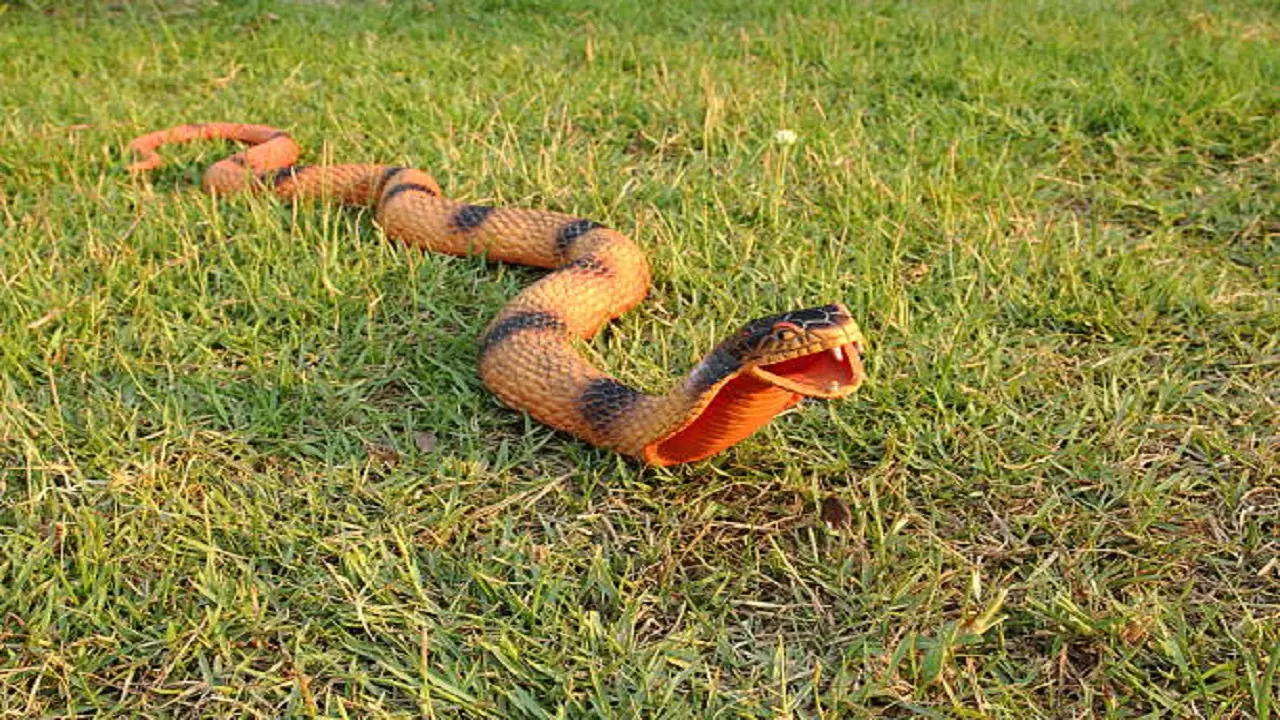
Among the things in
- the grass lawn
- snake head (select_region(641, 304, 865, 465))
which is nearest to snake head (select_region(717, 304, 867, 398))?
snake head (select_region(641, 304, 865, 465))

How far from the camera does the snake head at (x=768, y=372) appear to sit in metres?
2.15

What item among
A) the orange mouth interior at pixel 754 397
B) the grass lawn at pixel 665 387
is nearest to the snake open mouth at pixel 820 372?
the orange mouth interior at pixel 754 397

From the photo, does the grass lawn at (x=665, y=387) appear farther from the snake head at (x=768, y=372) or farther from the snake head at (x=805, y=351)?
the snake head at (x=805, y=351)

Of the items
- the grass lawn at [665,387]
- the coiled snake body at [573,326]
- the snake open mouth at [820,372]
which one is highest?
the snake open mouth at [820,372]

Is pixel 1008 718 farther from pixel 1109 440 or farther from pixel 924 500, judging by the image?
pixel 1109 440

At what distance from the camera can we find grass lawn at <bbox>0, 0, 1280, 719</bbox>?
2143 millimetres

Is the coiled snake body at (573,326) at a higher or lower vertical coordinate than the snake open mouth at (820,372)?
lower

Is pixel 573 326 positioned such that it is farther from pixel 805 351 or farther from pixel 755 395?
pixel 805 351

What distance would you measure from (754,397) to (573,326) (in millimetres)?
874

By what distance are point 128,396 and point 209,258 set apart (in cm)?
74

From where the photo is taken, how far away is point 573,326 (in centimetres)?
309

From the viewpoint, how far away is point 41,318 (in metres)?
3.06

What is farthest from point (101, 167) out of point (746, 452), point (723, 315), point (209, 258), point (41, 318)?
point (746, 452)

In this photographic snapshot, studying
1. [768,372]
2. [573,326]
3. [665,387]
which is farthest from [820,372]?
[573,326]
